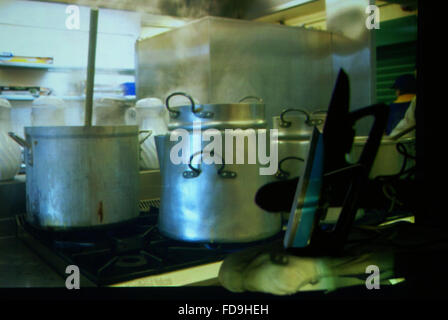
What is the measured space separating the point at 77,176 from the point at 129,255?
0.47 feet

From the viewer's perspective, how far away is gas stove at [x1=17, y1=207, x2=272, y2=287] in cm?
44

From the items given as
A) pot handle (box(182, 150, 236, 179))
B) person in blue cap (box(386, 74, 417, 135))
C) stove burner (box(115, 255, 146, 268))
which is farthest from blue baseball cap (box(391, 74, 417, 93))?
stove burner (box(115, 255, 146, 268))

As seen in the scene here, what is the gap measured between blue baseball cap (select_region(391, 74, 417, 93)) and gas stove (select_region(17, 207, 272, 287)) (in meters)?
0.29

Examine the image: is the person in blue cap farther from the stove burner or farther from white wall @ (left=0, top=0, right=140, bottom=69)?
white wall @ (left=0, top=0, right=140, bottom=69)

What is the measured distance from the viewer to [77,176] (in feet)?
1.84

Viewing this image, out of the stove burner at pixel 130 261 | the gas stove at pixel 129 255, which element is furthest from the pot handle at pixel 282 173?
the stove burner at pixel 130 261

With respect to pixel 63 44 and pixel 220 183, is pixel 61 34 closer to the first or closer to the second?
pixel 63 44

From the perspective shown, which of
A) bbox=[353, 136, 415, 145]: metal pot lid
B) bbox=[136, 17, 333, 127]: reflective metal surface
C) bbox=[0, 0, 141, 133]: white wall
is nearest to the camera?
bbox=[353, 136, 415, 145]: metal pot lid

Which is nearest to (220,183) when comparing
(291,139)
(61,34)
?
(291,139)

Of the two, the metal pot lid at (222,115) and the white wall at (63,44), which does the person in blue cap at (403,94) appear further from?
the white wall at (63,44)

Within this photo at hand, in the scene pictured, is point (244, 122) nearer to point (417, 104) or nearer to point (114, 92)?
point (417, 104)

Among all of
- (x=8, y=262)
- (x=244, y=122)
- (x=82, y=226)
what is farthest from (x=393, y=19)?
(x=8, y=262)

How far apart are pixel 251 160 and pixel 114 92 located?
47 cm

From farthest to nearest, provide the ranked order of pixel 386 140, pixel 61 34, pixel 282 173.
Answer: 1. pixel 61 34
2. pixel 282 173
3. pixel 386 140
